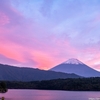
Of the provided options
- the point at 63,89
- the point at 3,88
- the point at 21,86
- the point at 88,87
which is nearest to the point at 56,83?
the point at 63,89

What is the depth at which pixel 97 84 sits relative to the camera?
155m

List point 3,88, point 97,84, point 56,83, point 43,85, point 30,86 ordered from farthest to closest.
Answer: point 30,86 → point 43,85 → point 56,83 → point 97,84 → point 3,88

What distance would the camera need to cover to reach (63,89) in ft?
531

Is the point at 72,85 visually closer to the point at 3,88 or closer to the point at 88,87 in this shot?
the point at 88,87

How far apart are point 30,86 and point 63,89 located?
39.5 m

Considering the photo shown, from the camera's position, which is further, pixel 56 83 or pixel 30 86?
pixel 30 86

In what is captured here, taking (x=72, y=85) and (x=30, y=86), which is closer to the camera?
(x=72, y=85)

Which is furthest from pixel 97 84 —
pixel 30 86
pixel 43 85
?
pixel 30 86

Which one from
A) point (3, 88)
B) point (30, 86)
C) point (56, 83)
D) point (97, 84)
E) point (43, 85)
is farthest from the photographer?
point (30, 86)

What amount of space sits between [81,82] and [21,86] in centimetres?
5649

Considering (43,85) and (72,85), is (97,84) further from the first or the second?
(43,85)

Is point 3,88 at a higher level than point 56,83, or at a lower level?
lower

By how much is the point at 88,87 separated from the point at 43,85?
3625cm

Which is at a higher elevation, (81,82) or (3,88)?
(81,82)
